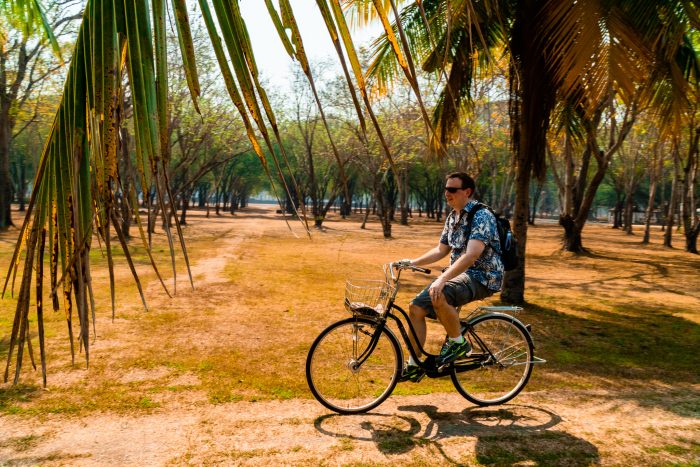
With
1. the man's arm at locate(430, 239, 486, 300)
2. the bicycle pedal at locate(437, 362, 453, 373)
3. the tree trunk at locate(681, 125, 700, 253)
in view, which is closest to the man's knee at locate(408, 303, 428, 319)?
the man's arm at locate(430, 239, 486, 300)

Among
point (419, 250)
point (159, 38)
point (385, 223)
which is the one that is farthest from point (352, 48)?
point (385, 223)

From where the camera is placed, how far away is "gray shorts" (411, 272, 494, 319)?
157 inches

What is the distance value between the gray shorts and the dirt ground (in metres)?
0.94

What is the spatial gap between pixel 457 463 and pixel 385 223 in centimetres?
2369

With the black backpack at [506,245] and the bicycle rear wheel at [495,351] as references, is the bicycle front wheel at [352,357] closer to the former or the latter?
the bicycle rear wheel at [495,351]

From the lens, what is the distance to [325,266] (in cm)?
1399

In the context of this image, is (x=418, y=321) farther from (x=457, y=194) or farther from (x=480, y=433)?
(x=457, y=194)

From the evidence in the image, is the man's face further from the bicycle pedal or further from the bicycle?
the bicycle pedal

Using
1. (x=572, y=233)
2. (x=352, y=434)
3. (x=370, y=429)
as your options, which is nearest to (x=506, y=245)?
(x=370, y=429)

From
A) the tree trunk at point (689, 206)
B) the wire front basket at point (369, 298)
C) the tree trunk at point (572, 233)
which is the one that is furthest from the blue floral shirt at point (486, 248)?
the tree trunk at point (689, 206)

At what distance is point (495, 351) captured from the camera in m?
4.42

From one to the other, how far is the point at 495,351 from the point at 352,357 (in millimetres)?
1295

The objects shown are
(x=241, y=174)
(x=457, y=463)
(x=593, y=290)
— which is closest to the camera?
(x=457, y=463)

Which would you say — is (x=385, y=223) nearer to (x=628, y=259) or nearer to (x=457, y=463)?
(x=628, y=259)
